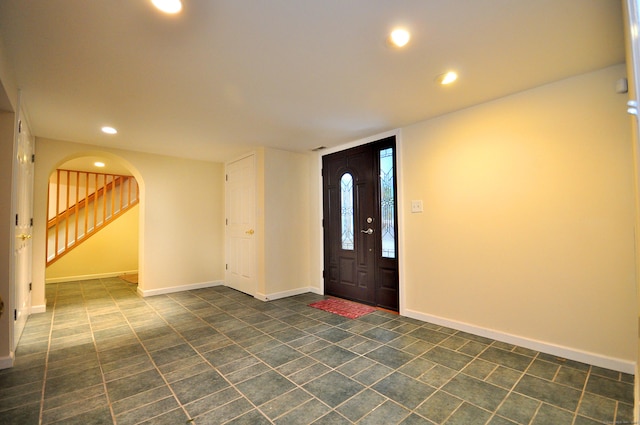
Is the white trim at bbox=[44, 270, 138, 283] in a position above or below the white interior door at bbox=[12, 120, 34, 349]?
below

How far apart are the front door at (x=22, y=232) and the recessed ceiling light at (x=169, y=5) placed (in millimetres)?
2029

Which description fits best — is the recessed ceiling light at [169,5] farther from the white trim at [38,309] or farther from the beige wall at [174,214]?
the white trim at [38,309]

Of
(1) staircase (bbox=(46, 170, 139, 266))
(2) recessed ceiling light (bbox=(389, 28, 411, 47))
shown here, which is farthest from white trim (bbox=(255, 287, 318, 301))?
(1) staircase (bbox=(46, 170, 139, 266))

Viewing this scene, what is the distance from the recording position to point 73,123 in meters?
3.28

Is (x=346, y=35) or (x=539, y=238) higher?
(x=346, y=35)

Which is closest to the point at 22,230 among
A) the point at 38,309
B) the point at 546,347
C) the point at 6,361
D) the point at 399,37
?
the point at 6,361

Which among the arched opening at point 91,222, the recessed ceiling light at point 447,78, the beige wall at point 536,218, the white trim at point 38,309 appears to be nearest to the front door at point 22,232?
the white trim at point 38,309

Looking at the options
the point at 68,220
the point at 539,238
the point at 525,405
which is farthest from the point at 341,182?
the point at 68,220

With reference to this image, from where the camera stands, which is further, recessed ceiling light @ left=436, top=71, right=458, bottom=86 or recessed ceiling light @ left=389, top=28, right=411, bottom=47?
recessed ceiling light @ left=436, top=71, right=458, bottom=86

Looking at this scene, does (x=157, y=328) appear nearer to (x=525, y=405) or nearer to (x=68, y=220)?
(x=525, y=405)

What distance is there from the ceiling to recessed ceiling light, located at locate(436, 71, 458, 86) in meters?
0.06

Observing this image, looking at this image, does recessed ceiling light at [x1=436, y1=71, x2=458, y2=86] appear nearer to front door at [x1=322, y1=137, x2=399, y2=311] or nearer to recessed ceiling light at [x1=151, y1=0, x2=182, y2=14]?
front door at [x1=322, y1=137, x2=399, y2=311]

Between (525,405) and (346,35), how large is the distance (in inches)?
98.4

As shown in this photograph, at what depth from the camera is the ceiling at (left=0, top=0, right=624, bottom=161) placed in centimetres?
161
